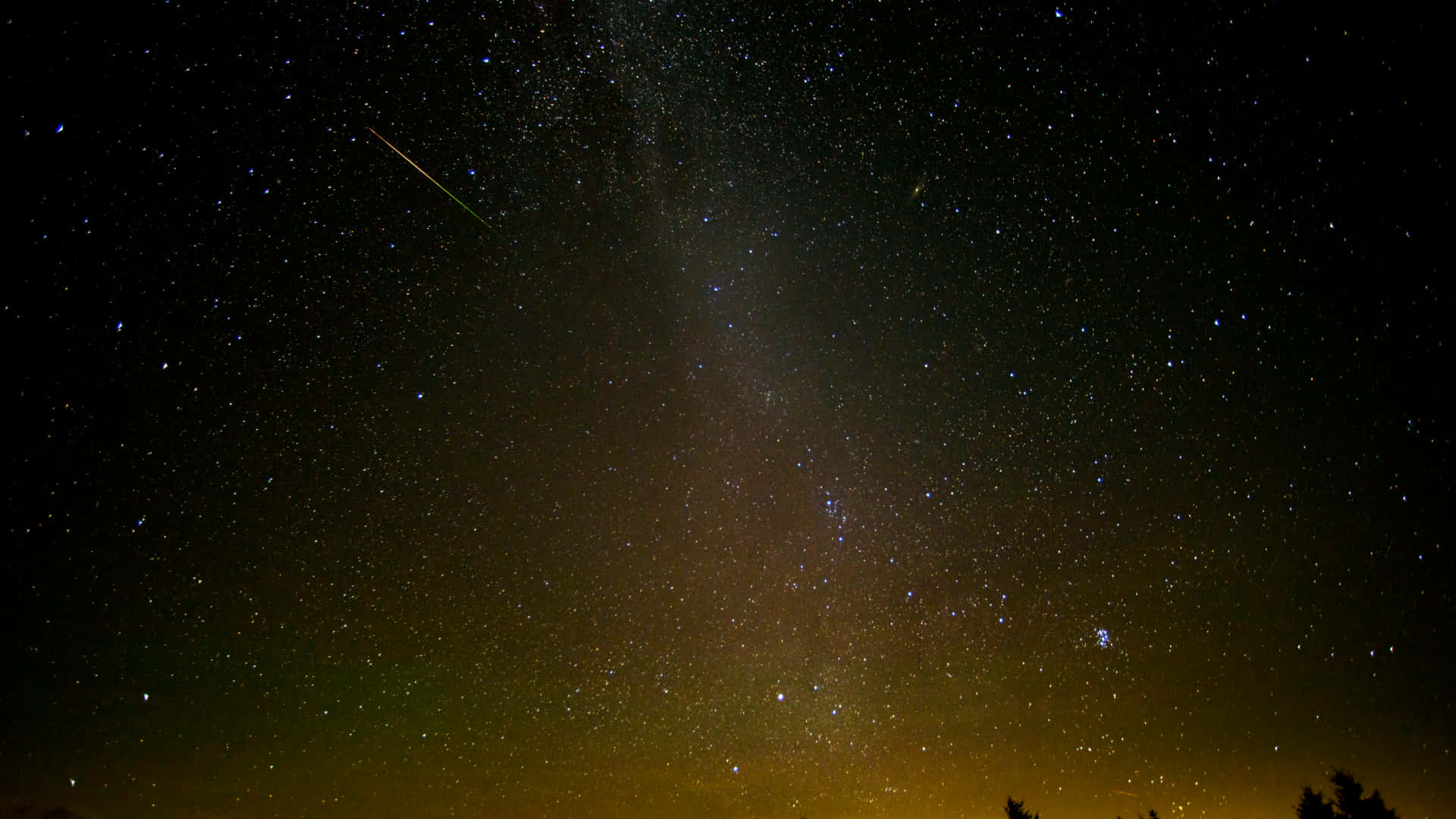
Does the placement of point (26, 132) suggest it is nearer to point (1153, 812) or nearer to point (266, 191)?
point (266, 191)

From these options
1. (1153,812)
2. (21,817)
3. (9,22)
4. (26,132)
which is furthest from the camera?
(21,817)

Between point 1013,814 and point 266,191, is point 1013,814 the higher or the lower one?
the lower one

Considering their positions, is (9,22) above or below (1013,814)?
above

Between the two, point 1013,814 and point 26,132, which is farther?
point 1013,814

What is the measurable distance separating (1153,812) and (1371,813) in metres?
8.60

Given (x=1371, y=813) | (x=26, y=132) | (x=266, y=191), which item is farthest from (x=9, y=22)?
(x=1371, y=813)

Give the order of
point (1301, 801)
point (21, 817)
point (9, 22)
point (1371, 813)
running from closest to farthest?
1. point (9, 22)
2. point (1371, 813)
3. point (1301, 801)
4. point (21, 817)

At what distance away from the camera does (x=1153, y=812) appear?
21188mm

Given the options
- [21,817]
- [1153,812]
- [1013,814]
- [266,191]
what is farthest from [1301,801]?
[21,817]

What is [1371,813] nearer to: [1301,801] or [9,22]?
[1301,801]

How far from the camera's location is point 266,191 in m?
4.73

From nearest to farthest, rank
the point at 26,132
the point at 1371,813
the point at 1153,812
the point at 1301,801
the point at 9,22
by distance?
1. the point at 9,22
2. the point at 26,132
3. the point at 1371,813
4. the point at 1301,801
5. the point at 1153,812

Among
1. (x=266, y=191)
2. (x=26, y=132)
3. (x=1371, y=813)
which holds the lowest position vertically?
(x=1371, y=813)

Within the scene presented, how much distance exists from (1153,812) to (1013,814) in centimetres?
442
